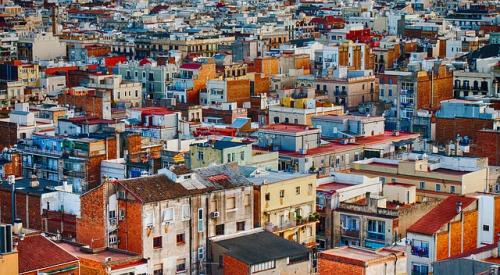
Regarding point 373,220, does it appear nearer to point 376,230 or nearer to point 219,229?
point 376,230

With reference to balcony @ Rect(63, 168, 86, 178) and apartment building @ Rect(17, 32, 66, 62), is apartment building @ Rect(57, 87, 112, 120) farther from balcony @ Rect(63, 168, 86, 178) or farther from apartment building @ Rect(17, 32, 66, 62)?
apartment building @ Rect(17, 32, 66, 62)

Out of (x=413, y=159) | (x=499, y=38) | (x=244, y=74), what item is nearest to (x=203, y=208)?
(x=413, y=159)

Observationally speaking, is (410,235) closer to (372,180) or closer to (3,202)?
(372,180)

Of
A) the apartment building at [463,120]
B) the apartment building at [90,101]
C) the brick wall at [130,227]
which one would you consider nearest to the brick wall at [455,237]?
the brick wall at [130,227]

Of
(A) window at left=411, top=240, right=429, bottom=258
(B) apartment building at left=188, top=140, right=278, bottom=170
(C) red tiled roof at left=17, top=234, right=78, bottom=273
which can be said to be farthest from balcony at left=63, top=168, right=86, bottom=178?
(A) window at left=411, top=240, right=429, bottom=258

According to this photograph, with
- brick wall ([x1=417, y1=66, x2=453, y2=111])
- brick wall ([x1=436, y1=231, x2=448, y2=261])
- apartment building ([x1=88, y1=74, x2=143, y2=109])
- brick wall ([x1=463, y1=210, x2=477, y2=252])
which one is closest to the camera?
brick wall ([x1=436, y1=231, x2=448, y2=261])

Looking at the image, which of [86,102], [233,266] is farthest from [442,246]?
[86,102]
